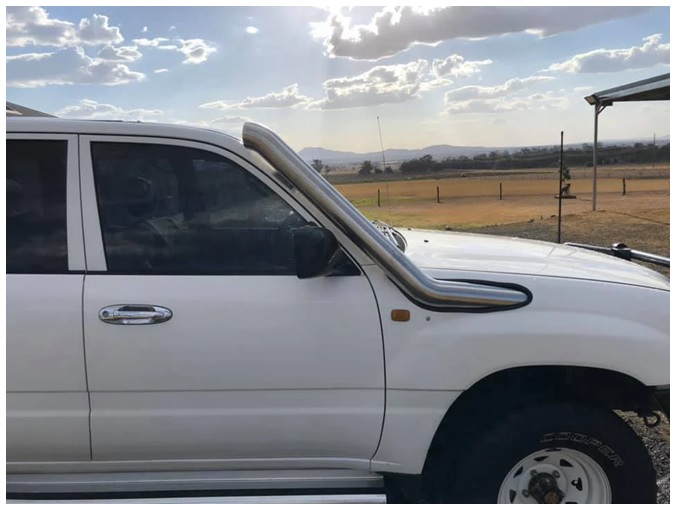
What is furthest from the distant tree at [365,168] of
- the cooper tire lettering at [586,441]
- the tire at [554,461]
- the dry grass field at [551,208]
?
the dry grass field at [551,208]

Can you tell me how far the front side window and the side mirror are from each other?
5.3 inches

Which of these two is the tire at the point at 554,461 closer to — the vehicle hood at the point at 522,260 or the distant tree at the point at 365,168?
the vehicle hood at the point at 522,260

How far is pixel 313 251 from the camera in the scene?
7.80 ft

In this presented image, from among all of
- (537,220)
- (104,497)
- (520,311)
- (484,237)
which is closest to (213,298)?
(104,497)

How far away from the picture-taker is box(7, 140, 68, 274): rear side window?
252cm

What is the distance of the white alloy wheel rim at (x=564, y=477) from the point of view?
261cm

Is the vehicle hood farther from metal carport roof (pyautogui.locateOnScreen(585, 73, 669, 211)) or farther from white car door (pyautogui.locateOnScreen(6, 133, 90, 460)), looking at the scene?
metal carport roof (pyautogui.locateOnScreen(585, 73, 669, 211))

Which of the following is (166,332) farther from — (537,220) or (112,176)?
(537,220)

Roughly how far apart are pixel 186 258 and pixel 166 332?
322mm

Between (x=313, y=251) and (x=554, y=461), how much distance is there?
1392mm

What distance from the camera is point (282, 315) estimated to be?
8.07 ft

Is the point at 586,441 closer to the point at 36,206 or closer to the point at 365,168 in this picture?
the point at 365,168

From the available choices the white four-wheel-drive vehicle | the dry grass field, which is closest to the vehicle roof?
the white four-wheel-drive vehicle

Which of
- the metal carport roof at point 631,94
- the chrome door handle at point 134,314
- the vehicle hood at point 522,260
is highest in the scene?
the metal carport roof at point 631,94
